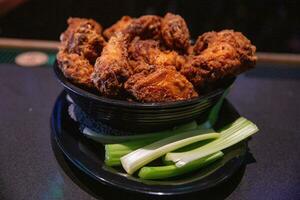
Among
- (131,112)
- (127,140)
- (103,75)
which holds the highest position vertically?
(103,75)

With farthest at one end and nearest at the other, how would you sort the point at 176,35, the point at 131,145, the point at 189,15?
the point at 189,15, the point at 176,35, the point at 131,145

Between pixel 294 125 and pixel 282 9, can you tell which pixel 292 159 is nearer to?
pixel 294 125

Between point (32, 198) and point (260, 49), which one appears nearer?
point (32, 198)

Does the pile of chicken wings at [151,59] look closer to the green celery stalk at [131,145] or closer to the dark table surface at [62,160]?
the green celery stalk at [131,145]

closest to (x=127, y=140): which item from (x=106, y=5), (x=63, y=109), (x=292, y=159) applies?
(x=63, y=109)

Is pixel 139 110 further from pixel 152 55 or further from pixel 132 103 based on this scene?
pixel 152 55

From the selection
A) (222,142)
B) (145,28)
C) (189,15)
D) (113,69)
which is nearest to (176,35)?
(145,28)

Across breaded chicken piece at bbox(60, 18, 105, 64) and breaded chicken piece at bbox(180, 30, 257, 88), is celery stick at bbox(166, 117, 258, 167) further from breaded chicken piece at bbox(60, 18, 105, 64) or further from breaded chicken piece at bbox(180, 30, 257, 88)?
breaded chicken piece at bbox(60, 18, 105, 64)
